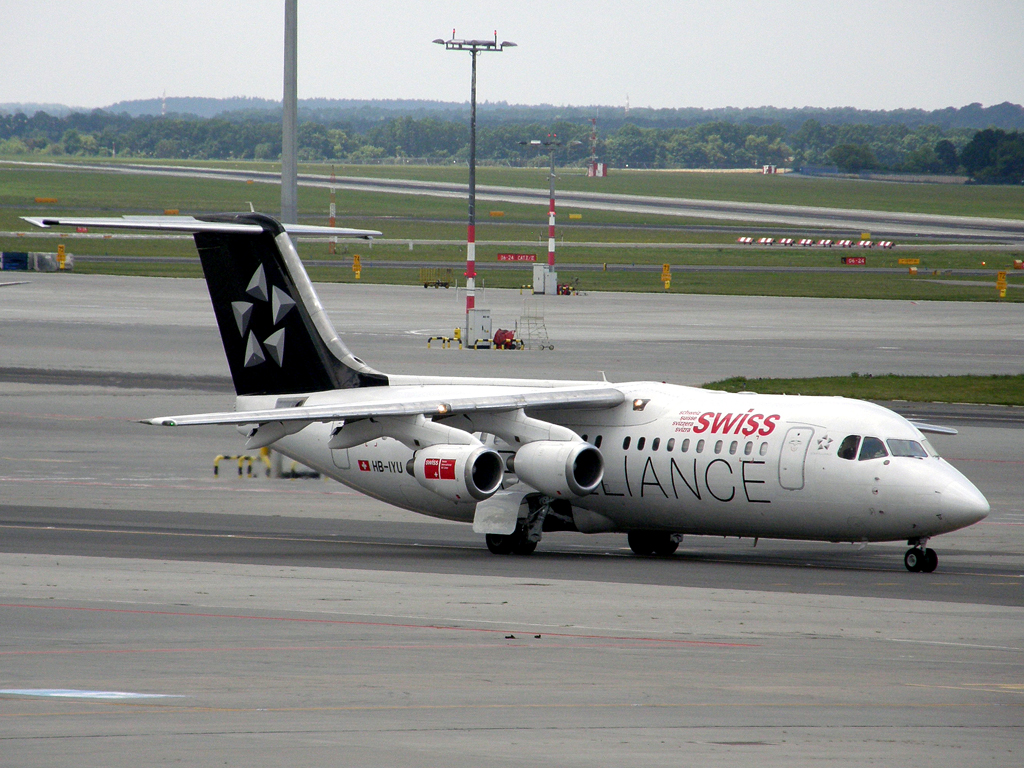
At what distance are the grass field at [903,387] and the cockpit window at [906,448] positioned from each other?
20931 mm

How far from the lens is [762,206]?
188 metres

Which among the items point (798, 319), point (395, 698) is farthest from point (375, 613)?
point (798, 319)

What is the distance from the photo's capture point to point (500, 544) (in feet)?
90.4

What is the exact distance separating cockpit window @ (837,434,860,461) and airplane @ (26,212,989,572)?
23 mm

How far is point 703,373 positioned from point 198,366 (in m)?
18.5

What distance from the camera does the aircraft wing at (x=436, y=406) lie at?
84.1 ft

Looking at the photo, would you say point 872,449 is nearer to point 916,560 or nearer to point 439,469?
point 916,560

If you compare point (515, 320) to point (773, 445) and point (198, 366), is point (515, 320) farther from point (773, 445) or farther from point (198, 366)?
point (773, 445)

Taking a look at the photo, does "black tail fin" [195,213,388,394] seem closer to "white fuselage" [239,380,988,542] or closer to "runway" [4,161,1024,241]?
"white fuselage" [239,380,988,542]

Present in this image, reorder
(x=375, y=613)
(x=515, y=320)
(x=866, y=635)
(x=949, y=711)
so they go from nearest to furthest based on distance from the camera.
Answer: (x=949, y=711) → (x=866, y=635) → (x=375, y=613) → (x=515, y=320)

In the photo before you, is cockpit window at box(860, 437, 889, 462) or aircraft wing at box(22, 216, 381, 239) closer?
cockpit window at box(860, 437, 889, 462)

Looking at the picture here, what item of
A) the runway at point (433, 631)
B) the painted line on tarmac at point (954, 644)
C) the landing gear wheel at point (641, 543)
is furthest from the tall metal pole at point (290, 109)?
the painted line on tarmac at point (954, 644)

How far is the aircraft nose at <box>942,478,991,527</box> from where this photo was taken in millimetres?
23906

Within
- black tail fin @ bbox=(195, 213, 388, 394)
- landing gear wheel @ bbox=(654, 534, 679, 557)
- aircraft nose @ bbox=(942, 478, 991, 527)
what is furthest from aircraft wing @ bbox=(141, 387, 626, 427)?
aircraft nose @ bbox=(942, 478, 991, 527)
